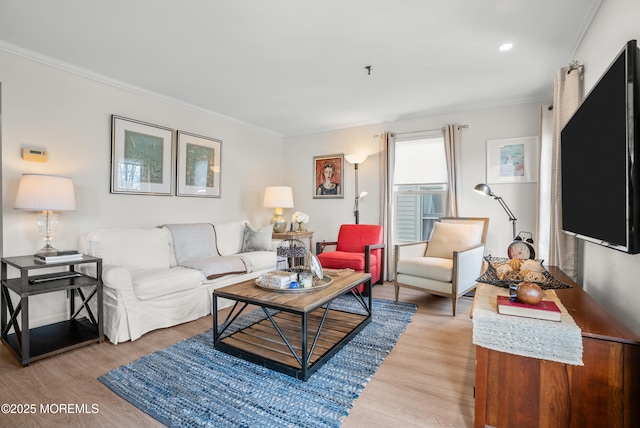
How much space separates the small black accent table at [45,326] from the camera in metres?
2.01

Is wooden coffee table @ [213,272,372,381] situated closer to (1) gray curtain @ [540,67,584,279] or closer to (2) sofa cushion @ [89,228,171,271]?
(2) sofa cushion @ [89,228,171,271]

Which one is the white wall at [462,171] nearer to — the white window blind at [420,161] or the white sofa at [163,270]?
the white window blind at [420,161]

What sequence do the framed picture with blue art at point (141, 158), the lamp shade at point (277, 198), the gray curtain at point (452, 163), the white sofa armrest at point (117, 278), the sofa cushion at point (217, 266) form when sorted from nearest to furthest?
the white sofa armrest at point (117, 278), the sofa cushion at point (217, 266), the framed picture with blue art at point (141, 158), the gray curtain at point (452, 163), the lamp shade at point (277, 198)

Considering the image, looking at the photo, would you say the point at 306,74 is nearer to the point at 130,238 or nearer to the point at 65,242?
the point at 130,238

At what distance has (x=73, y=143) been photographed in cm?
280

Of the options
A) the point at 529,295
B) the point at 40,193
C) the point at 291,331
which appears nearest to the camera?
the point at 529,295

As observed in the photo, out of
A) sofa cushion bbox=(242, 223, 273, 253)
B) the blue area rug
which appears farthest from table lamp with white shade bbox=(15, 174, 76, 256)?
sofa cushion bbox=(242, 223, 273, 253)

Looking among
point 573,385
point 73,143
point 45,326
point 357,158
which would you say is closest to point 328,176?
point 357,158

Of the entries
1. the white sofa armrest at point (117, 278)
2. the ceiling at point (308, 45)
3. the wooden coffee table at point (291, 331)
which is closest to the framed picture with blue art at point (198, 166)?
the ceiling at point (308, 45)

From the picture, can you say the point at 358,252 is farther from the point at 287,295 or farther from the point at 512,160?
the point at 512,160

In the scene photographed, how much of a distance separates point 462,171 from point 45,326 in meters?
4.68

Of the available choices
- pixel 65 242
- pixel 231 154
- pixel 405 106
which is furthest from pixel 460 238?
pixel 65 242

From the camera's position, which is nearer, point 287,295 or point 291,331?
point 287,295

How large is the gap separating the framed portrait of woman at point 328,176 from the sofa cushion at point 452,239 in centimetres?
171
